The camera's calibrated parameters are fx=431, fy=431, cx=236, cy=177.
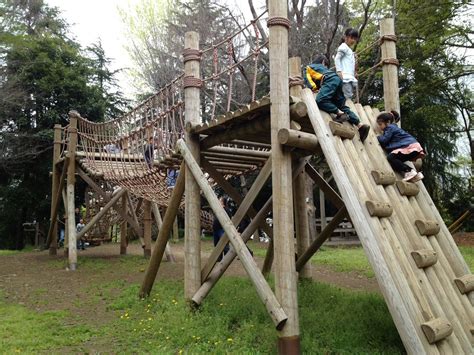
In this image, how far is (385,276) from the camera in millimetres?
3047

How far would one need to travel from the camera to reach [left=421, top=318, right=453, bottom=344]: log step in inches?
113

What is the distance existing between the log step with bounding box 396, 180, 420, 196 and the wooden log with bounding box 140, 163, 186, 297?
2660 millimetres

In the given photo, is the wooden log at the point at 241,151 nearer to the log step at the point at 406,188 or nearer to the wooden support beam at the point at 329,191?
the wooden support beam at the point at 329,191

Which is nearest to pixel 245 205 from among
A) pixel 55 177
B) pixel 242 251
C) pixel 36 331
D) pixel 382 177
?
pixel 242 251

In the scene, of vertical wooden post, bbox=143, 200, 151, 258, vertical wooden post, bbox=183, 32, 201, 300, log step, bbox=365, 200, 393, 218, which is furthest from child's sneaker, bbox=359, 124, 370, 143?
vertical wooden post, bbox=143, 200, 151, 258

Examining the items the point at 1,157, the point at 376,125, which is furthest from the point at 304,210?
the point at 1,157

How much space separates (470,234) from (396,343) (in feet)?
46.9

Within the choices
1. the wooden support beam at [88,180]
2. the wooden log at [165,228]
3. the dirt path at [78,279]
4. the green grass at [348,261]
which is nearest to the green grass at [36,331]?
the dirt path at [78,279]

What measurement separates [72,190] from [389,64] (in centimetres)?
741

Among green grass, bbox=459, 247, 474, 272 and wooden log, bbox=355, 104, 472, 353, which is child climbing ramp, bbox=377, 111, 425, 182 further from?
green grass, bbox=459, 247, 474, 272

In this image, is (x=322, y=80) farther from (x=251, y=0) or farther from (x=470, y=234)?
(x=470, y=234)

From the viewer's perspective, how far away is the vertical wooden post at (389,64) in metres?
5.28

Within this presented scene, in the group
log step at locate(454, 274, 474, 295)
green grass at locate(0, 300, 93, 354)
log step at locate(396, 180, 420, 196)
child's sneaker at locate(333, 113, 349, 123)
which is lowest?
green grass at locate(0, 300, 93, 354)

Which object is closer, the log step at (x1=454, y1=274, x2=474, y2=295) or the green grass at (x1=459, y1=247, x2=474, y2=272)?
the log step at (x1=454, y1=274, x2=474, y2=295)
